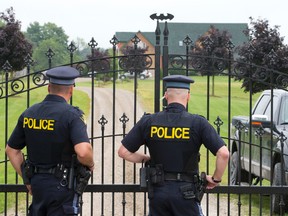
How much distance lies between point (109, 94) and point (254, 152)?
24852 millimetres

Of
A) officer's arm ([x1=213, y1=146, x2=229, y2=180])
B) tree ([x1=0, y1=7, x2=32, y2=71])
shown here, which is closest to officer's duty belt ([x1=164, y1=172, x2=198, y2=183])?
officer's arm ([x1=213, y1=146, x2=229, y2=180])

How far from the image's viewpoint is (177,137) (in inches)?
202

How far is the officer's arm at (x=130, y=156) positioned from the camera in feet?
17.8

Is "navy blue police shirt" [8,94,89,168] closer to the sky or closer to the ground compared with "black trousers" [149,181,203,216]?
closer to the sky

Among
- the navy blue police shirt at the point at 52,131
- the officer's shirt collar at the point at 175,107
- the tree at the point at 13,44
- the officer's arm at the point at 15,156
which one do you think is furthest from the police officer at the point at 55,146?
the tree at the point at 13,44

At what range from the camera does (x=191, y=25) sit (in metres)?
82.4

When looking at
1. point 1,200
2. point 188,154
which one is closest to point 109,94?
point 1,200

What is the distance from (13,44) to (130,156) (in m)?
17.7

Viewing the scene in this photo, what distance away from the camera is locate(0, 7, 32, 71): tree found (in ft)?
61.2

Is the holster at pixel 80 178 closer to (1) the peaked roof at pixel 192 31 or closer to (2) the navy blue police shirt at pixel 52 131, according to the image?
(2) the navy blue police shirt at pixel 52 131

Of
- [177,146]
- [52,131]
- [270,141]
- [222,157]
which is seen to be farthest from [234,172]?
[52,131]

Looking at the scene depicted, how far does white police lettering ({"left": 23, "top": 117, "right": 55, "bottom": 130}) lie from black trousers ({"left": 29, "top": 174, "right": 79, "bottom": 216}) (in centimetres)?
43

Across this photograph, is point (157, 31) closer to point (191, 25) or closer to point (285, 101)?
point (285, 101)

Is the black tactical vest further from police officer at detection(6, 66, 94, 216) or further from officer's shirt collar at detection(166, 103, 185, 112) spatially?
police officer at detection(6, 66, 94, 216)
